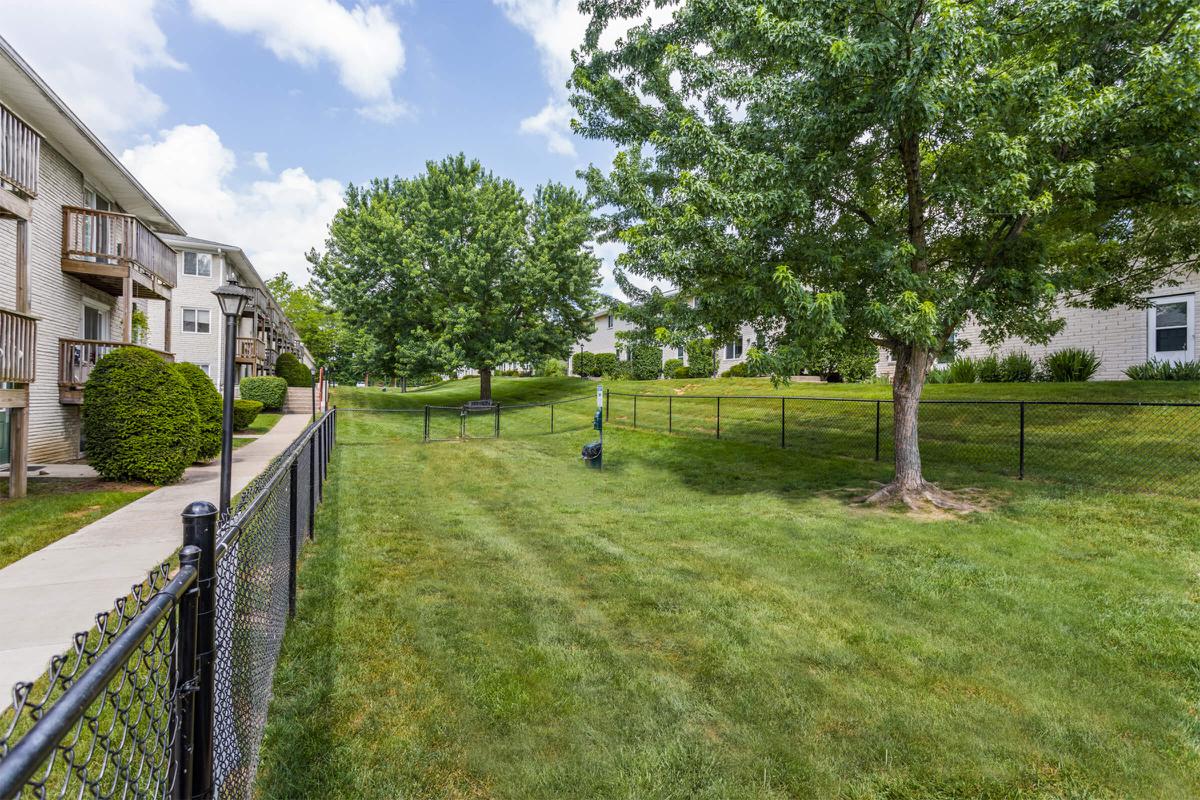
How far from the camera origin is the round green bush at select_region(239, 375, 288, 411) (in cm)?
2414

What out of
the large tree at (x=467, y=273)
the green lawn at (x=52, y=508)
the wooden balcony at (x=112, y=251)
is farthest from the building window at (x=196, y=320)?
the green lawn at (x=52, y=508)

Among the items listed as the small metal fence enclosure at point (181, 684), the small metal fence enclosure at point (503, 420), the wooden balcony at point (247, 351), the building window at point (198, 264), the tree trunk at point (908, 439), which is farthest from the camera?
the wooden balcony at point (247, 351)

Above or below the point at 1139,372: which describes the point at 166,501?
below

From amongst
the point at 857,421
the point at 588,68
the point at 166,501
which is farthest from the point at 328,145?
the point at 857,421

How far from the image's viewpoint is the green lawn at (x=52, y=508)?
19.9 ft

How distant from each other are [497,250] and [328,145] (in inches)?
298

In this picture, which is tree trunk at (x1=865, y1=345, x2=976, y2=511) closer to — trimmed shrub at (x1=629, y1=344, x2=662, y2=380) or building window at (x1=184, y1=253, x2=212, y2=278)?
trimmed shrub at (x1=629, y1=344, x2=662, y2=380)

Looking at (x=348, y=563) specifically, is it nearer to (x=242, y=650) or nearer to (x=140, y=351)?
(x=242, y=650)

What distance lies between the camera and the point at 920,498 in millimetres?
8375

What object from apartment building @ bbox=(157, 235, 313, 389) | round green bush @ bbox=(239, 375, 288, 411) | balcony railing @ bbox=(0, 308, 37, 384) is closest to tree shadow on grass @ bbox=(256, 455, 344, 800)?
balcony railing @ bbox=(0, 308, 37, 384)

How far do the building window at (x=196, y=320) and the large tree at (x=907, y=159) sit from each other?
22674 mm

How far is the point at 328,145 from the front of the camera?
1611 centimetres

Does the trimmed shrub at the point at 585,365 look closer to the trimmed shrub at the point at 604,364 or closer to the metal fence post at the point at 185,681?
the trimmed shrub at the point at 604,364

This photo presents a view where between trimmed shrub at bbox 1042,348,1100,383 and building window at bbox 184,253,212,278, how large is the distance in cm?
3054
